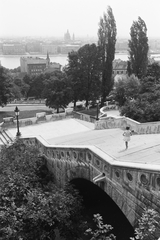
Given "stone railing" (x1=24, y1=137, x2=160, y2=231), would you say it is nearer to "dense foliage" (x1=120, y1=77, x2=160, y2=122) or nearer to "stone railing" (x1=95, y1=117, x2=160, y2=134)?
"stone railing" (x1=95, y1=117, x2=160, y2=134)

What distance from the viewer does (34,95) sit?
56.6 meters

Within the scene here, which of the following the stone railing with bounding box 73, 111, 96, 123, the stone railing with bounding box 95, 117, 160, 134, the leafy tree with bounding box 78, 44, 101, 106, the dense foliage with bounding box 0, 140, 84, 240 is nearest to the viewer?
the dense foliage with bounding box 0, 140, 84, 240

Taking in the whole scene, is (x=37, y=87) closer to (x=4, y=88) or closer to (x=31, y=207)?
(x=4, y=88)

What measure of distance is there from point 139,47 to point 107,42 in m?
3.98

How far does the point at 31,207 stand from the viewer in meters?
8.13

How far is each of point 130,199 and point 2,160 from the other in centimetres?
643

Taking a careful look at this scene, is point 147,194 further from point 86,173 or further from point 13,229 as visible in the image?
point 13,229

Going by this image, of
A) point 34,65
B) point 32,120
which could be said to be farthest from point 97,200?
point 34,65

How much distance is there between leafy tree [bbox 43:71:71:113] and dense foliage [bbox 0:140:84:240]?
48.2 ft

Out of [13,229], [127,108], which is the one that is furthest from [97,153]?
[127,108]

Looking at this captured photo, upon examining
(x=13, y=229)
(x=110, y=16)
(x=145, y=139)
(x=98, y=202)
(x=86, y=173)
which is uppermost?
(x=110, y=16)

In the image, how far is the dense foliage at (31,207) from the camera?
773 cm

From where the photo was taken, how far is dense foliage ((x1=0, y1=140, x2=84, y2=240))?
7727 millimetres

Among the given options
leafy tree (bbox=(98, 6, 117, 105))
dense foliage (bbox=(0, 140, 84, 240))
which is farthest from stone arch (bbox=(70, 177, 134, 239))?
leafy tree (bbox=(98, 6, 117, 105))
